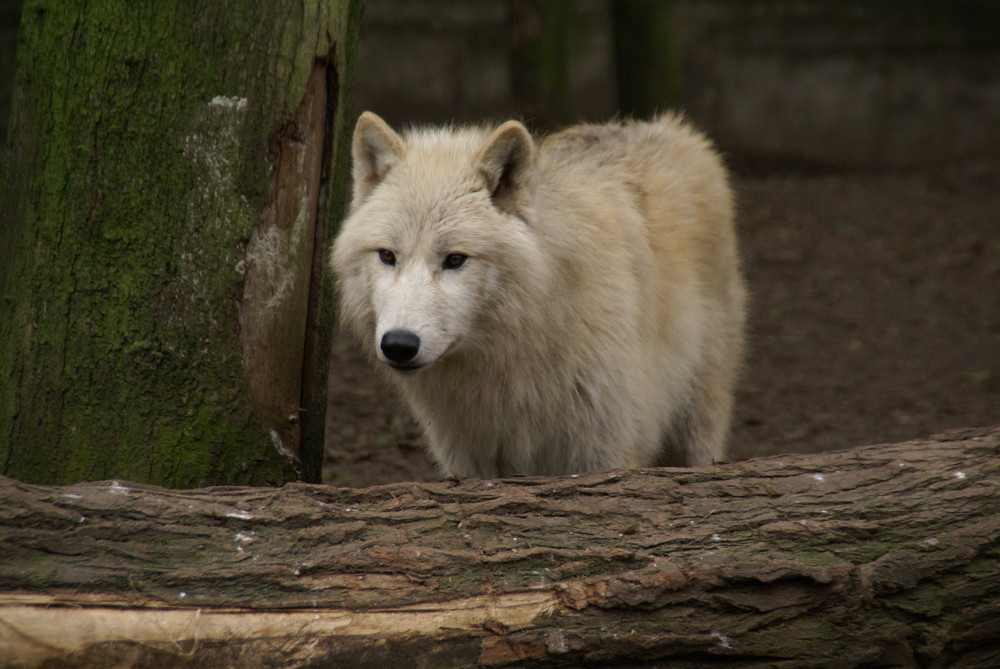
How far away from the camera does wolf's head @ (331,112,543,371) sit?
3838 millimetres

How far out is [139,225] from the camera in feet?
12.4

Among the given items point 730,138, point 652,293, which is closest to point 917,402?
point 652,293

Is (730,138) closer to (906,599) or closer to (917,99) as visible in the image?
(917,99)

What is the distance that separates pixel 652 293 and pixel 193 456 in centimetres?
229

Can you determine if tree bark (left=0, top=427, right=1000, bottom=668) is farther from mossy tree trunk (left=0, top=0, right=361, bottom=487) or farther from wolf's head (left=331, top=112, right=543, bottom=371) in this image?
wolf's head (left=331, top=112, right=543, bottom=371)

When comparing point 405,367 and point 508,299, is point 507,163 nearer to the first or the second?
point 508,299

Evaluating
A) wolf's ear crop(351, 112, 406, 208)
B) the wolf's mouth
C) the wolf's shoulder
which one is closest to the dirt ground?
the wolf's shoulder

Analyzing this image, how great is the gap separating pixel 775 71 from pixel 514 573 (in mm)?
12911

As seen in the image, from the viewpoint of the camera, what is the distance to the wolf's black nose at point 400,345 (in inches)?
143

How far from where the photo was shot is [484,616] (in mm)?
2945

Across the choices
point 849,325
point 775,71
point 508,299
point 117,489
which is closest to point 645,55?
point 775,71

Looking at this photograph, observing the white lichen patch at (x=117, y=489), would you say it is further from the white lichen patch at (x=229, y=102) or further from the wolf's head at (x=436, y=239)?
the white lichen patch at (x=229, y=102)

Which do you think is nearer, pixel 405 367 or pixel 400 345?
pixel 400 345

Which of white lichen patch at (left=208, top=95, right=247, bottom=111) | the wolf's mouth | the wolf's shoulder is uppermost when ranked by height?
the wolf's shoulder
